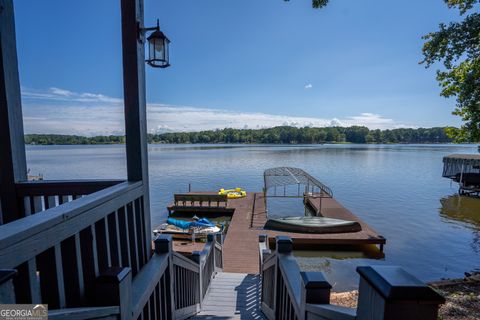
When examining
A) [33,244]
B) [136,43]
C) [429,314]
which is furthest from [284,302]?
[136,43]

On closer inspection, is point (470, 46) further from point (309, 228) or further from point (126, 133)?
point (126, 133)

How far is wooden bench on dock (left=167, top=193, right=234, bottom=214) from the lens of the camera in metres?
16.1

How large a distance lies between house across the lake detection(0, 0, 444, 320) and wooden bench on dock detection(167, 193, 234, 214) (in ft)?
40.3

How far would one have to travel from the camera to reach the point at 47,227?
3.64 ft

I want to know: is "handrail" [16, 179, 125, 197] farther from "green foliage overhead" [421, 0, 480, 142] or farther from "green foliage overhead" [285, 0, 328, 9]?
"green foliage overhead" [421, 0, 480, 142]

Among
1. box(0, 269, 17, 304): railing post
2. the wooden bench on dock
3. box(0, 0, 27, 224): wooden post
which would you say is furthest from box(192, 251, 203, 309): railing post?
the wooden bench on dock

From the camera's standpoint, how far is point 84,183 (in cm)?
231

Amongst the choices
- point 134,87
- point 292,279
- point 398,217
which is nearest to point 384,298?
point 292,279

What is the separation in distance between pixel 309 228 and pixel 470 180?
22.6 meters

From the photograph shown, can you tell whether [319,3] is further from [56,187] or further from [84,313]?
[84,313]

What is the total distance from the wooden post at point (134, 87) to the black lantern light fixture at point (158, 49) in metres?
0.38

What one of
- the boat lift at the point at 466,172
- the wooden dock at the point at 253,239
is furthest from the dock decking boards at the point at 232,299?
the boat lift at the point at 466,172

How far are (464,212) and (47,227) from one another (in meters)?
24.3

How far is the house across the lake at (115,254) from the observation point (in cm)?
94
